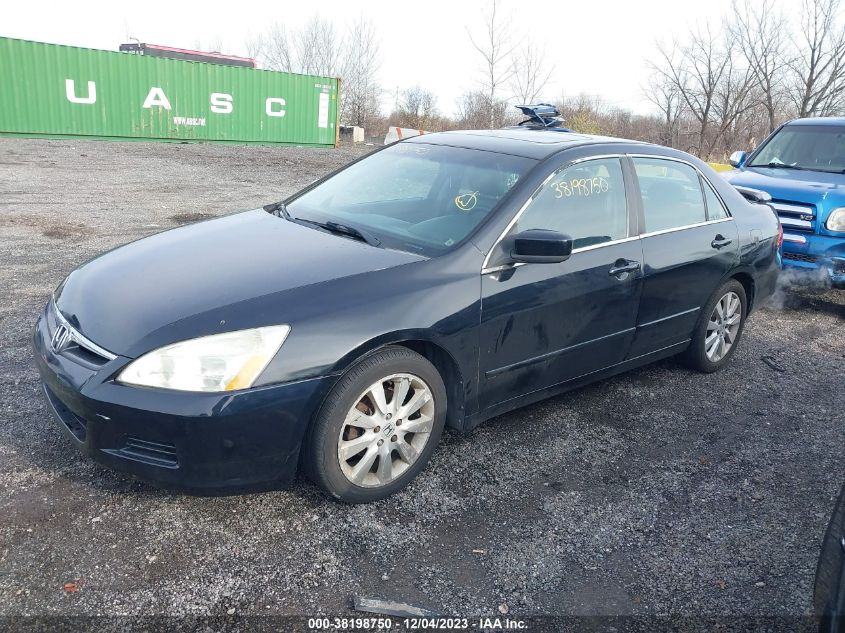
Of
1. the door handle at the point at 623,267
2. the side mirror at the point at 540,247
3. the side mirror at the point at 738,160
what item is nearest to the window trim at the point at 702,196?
the door handle at the point at 623,267

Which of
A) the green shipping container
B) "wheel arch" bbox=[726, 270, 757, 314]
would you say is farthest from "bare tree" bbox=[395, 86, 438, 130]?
"wheel arch" bbox=[726, 270, 757, 314]

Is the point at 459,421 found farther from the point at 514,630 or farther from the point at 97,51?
the point at 97,51

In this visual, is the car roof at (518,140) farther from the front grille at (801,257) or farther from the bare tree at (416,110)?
the bare tree at (416,110)

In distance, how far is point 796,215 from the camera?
22.1 ft

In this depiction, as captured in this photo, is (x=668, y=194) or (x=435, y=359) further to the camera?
(x=668, y=194)

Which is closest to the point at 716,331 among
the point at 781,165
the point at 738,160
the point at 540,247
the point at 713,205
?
the point at 713,205

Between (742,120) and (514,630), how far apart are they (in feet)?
106

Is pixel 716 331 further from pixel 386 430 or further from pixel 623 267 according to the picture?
pixel 386 430

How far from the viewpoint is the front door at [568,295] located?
11.0 feet

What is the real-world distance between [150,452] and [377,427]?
2.99ft

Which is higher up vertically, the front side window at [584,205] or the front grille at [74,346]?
the front side window at [584,205]

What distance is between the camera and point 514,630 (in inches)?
95.4

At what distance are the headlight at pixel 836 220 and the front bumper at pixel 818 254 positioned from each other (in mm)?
96

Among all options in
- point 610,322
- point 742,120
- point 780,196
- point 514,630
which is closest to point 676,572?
point 514,630
